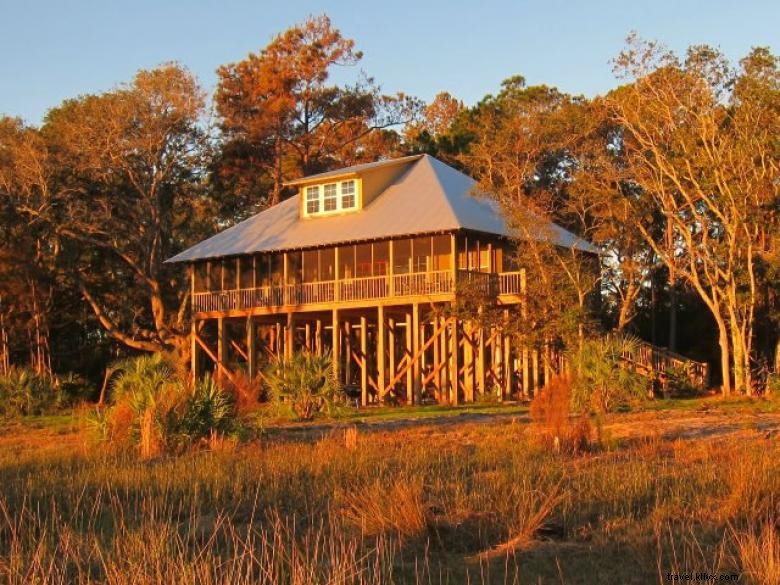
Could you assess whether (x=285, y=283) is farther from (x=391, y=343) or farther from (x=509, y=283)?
(x=509, y=283)

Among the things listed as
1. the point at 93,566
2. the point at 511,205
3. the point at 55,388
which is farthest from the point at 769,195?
the point at 93,566

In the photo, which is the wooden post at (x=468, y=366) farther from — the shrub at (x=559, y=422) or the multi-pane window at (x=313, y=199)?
the shrub at (x=559, y=422)

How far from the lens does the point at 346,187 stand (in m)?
37.6

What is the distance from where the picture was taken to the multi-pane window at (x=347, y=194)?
1473 inches

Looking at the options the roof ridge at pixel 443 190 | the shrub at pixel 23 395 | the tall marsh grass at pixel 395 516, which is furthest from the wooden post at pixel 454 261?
→ the tall marsh grass at pixel 395 516

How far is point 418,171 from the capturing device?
3841cm

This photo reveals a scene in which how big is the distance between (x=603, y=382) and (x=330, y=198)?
17215 mm

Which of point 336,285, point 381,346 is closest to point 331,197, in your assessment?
point 336,285

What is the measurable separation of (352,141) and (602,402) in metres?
31.7

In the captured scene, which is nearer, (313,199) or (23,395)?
(23,395)

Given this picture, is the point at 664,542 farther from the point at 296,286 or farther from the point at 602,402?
the point at 296,286

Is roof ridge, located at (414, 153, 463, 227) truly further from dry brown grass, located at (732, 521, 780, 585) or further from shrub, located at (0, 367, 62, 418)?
dry brown grass, located at (732, 521, 780, 585)

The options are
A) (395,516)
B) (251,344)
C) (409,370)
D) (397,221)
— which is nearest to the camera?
(395,516)

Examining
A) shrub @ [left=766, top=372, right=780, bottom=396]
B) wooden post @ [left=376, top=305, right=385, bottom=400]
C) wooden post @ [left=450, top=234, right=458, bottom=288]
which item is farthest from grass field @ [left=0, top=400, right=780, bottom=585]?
wooden post @ [left=376, top=305, right=385, bottom=400]
